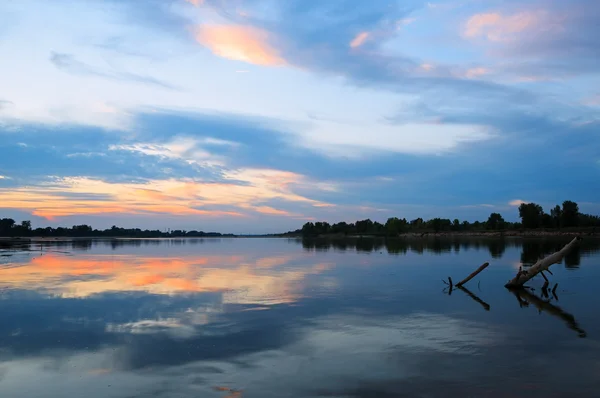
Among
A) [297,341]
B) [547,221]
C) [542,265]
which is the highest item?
[547,221]

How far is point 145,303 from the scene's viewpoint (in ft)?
87.4

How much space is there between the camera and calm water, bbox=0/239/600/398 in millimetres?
12680

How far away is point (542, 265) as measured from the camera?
29.8 metres

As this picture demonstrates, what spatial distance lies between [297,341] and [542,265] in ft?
65.3

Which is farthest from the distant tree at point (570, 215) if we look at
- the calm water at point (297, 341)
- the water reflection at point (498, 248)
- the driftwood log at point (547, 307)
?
the driftwood log at point (547, 307)

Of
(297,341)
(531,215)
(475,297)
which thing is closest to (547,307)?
(475,297)

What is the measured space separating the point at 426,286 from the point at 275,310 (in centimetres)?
1422

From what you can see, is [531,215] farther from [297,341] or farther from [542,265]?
[297,341]

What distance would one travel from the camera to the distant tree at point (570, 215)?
181000 mm

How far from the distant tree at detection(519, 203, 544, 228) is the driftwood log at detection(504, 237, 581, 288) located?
17405cm

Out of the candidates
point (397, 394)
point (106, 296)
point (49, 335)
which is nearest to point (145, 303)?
point (106, 296)

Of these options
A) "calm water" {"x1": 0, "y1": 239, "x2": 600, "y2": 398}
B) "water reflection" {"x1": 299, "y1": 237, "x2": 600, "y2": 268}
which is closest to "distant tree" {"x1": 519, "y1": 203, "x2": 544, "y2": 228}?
"water reflection" {"x1": 299, "y1": 237, "x2": 600, "y2": 268}

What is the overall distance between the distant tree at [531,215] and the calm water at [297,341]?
17221 cm

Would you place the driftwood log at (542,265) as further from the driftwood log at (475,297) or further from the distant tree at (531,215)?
the distant tree at (531,215)
